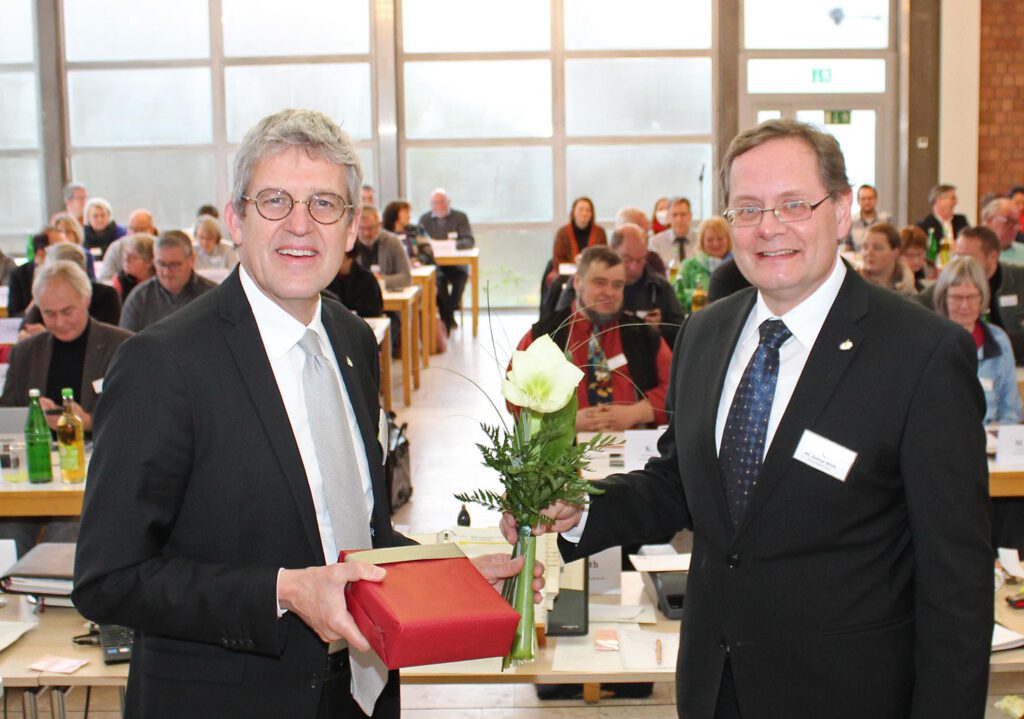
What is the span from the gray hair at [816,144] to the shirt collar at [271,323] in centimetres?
84

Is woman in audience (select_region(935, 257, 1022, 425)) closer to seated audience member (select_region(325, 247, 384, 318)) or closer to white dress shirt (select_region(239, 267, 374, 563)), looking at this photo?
white dress shirt (select_region(239, 267, 374, 563))

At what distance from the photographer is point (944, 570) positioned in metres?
1.81

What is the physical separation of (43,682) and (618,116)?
13568 mm

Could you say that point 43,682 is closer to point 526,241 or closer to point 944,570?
point 944,570

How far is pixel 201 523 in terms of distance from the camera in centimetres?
168

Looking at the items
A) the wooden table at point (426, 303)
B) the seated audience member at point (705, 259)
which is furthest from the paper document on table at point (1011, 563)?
the wooden table at point (426, 303)

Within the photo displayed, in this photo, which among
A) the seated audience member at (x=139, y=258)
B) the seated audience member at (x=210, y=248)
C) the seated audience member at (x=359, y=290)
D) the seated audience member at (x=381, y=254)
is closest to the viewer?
the seated audience member at (x=139, y=258)

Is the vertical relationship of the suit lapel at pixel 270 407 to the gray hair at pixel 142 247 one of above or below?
below

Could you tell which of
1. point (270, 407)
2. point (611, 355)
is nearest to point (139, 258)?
point (611, 355)

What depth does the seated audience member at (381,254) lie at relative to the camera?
34.4ft

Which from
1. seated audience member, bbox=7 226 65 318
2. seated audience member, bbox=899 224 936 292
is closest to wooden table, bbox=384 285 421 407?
seated audience member, bbox=7 226 65 318

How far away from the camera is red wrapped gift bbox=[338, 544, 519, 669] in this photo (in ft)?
4.89

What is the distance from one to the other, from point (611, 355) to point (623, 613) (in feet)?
8.07

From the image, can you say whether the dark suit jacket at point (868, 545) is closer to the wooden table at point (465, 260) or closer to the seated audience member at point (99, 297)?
the seated audience member at point (99, 297)
